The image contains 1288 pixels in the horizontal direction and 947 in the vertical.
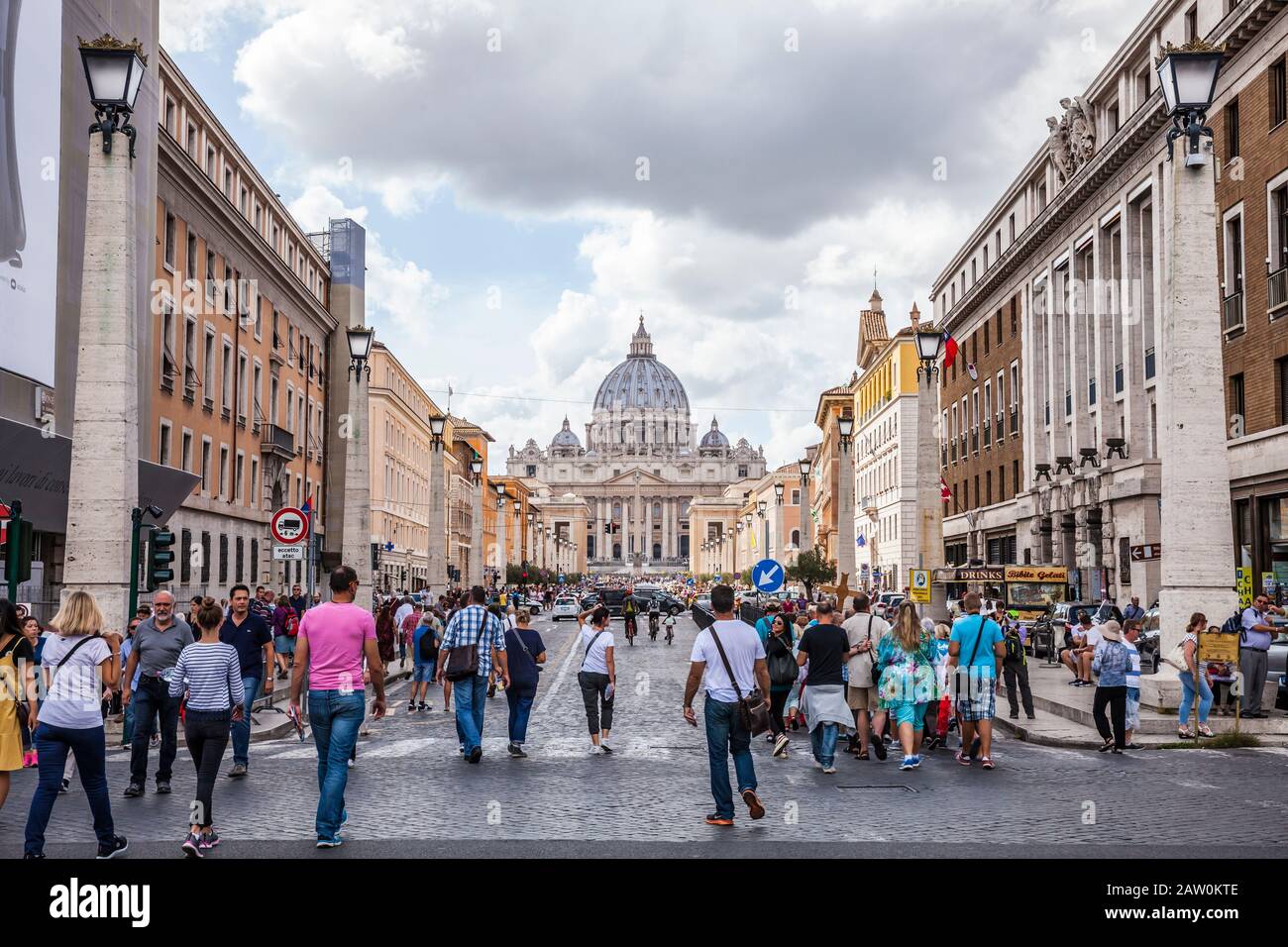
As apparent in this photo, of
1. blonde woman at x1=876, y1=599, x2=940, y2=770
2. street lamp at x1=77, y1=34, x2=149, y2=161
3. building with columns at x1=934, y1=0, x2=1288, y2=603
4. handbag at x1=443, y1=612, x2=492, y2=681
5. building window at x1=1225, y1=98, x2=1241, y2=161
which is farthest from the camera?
building window at x1=1225, y1=98, x2=1241, y2=161

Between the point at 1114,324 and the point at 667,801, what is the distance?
33112 millimetres

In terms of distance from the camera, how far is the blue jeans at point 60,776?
28.1 feet

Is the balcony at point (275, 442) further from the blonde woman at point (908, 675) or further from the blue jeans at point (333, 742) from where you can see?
the blue jeans at point (333, 742)

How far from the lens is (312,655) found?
9.44 metres

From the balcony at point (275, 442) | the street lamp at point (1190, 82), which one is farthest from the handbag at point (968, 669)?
the balcony at point (275, 442)

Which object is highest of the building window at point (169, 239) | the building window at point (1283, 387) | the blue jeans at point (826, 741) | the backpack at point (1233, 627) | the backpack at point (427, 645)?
the building window at point (169, 239)

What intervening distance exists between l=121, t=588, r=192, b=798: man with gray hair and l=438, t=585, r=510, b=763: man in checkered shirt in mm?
3071

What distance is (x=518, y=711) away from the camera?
50.5 ft

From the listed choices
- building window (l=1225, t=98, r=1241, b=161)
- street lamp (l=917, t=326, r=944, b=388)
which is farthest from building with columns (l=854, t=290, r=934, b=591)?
street lamp (l=917, t=326, r=944, b=388)

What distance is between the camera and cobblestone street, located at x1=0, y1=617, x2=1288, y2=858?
380 inches

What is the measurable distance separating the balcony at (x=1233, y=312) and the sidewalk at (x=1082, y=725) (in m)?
12.7

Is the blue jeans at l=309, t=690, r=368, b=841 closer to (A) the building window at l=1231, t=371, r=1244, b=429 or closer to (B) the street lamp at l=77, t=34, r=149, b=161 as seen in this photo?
(B) the street lamp at l=77, t=34, r=149, b=161

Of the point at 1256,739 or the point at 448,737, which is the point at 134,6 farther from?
the point at 1256,739

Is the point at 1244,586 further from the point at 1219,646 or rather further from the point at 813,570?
the point at 813,570
